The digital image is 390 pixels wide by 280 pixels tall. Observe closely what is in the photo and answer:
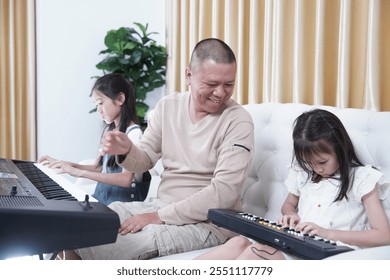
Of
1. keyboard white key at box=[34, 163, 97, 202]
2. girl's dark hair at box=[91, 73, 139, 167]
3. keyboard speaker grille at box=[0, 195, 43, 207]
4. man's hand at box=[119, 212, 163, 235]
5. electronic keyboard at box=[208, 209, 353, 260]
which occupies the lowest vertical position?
man's hand at box=[119, 212, 163, 235]

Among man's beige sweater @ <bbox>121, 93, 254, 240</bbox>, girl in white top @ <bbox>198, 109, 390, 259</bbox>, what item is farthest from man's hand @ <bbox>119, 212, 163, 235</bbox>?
girl in white top @ <bbox>198, 109, 390, 259</bbox>

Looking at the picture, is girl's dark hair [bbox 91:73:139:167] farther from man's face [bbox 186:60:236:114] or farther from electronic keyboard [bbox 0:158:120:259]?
electronic keyboard [bbox 0:158:120:259]

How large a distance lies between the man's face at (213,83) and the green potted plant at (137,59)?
187 centimetres

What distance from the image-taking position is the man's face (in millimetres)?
1548

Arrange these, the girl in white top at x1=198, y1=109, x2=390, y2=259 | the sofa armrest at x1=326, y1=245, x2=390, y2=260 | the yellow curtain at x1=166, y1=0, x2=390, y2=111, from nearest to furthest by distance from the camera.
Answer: the sofa armrest at x1=326, y1=245, x2=390, y2=260 → the girl in white top at x1=198, y1=109, x2=390, y2=259 → the yellow curtain at x1=166, y1=0, x2=390, y2=111

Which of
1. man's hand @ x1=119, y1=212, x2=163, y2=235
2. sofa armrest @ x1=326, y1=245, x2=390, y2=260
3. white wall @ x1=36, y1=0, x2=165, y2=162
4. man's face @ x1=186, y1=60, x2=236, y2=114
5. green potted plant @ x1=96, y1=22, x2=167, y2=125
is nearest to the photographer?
sofa armrest @ x1=326, y1=245, x2=390, y2=260

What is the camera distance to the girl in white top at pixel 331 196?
47.9 inches

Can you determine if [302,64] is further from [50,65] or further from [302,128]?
[50,65]

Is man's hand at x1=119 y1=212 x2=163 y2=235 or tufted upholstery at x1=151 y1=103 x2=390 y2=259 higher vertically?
tufted upholstery at x1=151 y1=103 x2=390 y2=259

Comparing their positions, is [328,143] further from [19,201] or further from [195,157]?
[19,201]

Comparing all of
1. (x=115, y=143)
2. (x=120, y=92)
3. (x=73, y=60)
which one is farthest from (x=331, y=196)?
(x=73, y=60)

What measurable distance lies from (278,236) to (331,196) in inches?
13.0

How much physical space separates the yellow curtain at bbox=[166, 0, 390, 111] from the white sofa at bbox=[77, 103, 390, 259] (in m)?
0.27

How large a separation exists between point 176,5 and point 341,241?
2.42 m
